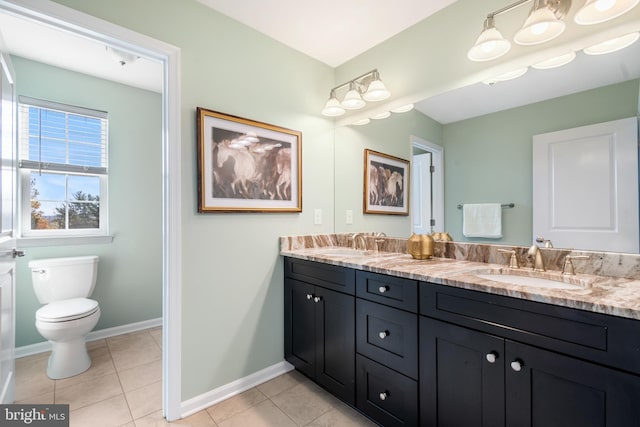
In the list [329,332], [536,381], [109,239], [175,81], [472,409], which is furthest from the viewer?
[109,239]

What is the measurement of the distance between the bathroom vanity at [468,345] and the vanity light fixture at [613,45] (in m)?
0.99

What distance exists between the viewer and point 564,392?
93 centimetres

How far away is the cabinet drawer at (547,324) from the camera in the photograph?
0.84m

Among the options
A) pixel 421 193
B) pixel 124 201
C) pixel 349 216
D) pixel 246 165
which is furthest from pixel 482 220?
pixel 124 201

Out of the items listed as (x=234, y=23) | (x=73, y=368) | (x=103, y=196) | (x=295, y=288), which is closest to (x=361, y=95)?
(x=234, y=23)

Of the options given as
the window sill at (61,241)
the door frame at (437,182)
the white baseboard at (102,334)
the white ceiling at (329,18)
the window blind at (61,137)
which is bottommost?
the white baseboard at (102,334)

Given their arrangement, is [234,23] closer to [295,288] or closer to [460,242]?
[295,288]

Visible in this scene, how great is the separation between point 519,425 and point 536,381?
18 cm

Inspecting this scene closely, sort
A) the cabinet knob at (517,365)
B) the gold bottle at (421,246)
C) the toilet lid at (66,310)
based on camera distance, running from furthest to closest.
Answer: the toilet lid at (66,310)
the gold bottle at (421,246)
the cabinet knob at (517,365)

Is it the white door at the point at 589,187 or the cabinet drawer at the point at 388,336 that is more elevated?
the white door at the point at 589,187

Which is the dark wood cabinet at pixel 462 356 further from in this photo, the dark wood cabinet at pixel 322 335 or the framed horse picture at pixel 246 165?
the framed horse picture at pixel 246 165

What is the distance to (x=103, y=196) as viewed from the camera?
8.89 ft

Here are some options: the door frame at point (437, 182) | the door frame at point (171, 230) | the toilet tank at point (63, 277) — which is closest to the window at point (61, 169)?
the toilet tank at point (63, 277)

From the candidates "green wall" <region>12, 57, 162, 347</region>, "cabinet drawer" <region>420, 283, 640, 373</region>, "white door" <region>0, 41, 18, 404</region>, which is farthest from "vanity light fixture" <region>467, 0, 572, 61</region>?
"green wall" <region>12, 57, 162, 347</region>
